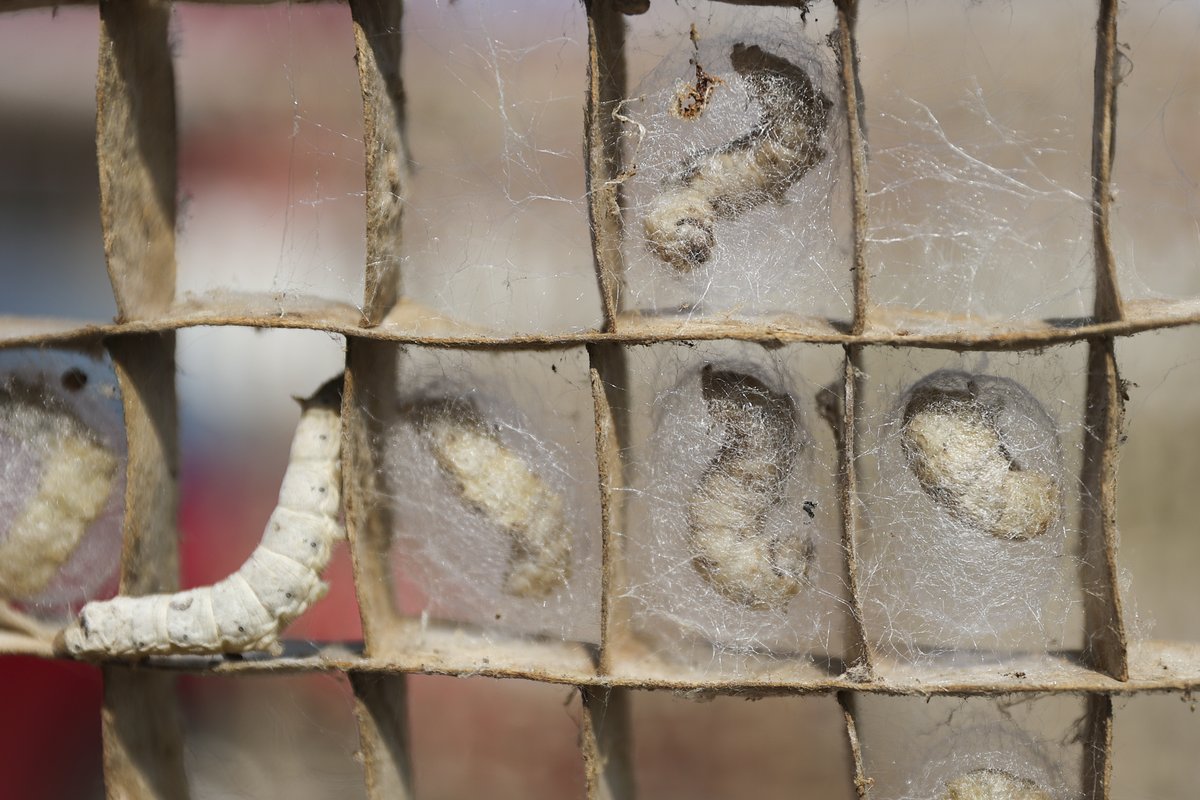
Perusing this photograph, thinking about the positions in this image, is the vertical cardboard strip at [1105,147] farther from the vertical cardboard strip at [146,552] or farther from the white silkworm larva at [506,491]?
the vertical cardboard strip at [146,552]

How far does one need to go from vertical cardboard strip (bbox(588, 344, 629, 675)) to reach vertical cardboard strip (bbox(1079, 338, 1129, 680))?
2.17ft

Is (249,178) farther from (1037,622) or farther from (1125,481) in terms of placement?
(1125,481)

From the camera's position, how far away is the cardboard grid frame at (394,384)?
1.29 meters

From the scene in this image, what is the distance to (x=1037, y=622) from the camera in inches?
55.7

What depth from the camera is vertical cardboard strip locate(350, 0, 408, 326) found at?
1351mm

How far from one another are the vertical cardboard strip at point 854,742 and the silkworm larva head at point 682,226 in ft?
2.19

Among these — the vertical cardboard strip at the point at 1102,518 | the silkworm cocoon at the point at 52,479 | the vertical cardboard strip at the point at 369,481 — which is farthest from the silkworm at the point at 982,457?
the silkworm cocoon at the point at 52,479

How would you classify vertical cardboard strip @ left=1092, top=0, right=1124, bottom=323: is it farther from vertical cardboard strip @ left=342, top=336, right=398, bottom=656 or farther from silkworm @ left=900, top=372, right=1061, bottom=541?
vertical cardboard strip @ left=342, top=336, right=398, bottom=656

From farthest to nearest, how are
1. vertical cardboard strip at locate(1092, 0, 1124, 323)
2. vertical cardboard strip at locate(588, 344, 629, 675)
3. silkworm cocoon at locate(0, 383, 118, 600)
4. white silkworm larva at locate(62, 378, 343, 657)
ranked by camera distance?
silkworm cocoon at locate(0, 383, 118, 600), white silkworm larva at locate(62, 378, 343, 657), vertical cardboard strip at locate(588, 344, 629, 675), vertical cardboard strip at locate(1092, 0, 1124, 323)

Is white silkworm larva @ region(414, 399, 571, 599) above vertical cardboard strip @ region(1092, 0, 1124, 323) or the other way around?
the other way around

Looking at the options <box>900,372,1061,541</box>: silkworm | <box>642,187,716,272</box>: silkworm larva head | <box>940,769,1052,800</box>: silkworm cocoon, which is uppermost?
<box>642,187,716,272</box>: silkworm larva head

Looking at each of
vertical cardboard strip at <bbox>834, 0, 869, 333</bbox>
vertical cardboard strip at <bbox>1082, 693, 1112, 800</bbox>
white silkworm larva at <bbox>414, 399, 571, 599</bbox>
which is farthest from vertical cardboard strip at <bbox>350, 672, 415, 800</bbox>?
vertical cardboard strip at <bbox>1082, 693, 1112, 800</bbox>

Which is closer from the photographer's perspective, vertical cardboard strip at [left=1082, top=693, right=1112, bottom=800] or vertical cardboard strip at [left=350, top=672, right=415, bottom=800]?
vertical cardboard strip at [left=1082, top=693, right=1112, bottom=800]

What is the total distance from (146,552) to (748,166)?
3.70ft
